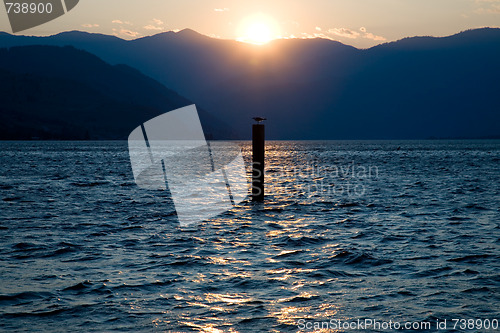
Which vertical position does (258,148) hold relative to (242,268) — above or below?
above

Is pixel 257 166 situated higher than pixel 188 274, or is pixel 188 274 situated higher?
pixel 257 166

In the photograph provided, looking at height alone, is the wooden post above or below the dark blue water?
above

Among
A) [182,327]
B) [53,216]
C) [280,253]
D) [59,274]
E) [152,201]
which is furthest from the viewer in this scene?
[152,201]

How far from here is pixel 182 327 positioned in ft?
34.3

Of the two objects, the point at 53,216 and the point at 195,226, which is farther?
the point at 53,216

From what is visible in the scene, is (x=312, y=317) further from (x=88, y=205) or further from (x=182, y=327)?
(x=88, y=205)

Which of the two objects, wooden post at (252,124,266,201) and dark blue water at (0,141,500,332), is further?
wooden post at (252,124,266,201)

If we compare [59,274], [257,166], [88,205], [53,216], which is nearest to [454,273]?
[59,274]

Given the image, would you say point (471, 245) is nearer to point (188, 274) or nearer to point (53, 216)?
point (188, 274)

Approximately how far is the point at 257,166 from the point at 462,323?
63.4ft

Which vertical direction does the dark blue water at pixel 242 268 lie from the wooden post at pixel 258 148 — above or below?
below

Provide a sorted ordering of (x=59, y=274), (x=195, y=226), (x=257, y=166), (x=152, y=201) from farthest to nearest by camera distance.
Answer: (x=152, y=201), (x=257, y=166), (x=195, y=226), (x=59, y=274)

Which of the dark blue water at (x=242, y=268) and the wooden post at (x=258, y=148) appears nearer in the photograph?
the dark blue water at (x=242, y=268)

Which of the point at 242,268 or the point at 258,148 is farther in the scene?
the point at 258,148
